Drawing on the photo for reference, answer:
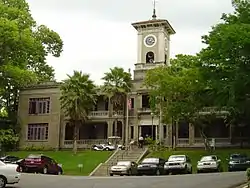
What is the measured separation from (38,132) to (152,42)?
18.7 m

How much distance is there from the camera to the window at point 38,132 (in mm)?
62719

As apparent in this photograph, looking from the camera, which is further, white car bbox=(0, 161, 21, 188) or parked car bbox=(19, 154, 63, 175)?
parked car bbox=(19, 154, 63, 175)

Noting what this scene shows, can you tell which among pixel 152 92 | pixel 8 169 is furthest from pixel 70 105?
pixel 8 169

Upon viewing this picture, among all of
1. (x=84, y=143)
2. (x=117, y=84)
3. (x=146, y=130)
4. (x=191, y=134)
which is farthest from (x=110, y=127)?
(x=191, y=134)

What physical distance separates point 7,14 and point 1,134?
13.1m

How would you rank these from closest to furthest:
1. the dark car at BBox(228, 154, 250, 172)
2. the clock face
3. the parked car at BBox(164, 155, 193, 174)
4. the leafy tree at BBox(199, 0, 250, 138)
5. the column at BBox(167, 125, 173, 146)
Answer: the leafy tree at BBox(199, 0, 250, 138) < the parked car at BBox(164, 155, 193, 174) < the dark car at BBox(228, 154, 250, 172) < the column at BBox(167, 125, 173, 146) < the clock face

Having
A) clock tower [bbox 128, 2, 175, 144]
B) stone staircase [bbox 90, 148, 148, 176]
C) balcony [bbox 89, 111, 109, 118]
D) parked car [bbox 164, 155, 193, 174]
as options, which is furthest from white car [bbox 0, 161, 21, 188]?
balcony [bbox 89, 111, 109, 118]

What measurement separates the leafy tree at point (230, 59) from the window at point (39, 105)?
115ft

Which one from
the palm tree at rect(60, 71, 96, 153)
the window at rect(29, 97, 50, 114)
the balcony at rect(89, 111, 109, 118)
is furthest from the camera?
the window at rect(29, 97, 50, 114)

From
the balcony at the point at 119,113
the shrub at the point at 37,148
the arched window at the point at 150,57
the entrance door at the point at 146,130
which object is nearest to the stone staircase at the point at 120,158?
the entrance door at the point at 146,130

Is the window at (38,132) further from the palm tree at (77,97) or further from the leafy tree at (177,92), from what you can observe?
the leafy tree at (177,92)

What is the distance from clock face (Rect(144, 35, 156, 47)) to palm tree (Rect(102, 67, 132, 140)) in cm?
961

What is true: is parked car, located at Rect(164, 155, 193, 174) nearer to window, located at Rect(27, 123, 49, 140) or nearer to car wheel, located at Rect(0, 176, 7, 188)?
car wheel, located at Rect(0, 176, 7, 188)

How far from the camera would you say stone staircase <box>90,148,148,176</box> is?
145ft
